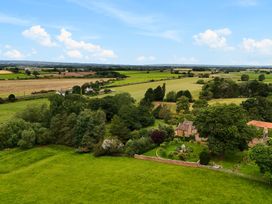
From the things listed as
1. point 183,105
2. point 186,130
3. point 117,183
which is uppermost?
point 183,105

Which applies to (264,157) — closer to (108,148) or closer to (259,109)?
(108,148)

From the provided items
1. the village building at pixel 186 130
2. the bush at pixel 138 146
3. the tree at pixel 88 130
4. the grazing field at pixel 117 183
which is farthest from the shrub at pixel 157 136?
the tree at pixel 88 130

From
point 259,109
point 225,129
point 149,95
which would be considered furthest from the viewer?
point 149,95

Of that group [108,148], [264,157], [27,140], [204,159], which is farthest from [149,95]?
[264,157]

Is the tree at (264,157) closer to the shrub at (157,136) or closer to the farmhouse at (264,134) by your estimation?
the farmhouse at (264,134)

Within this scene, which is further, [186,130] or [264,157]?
[186,130]

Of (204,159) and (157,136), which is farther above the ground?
(157,136)

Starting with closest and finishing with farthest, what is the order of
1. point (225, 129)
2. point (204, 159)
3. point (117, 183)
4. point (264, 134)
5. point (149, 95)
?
1. point (117, 183)
2. point (204, 159)
3. point (225, 129)
4. point (264, 134)
5. point (149, 95)

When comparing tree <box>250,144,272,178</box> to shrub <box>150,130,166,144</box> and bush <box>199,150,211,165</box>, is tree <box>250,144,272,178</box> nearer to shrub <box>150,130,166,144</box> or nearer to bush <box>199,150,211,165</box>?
bush <box>199,150,211,165</box>

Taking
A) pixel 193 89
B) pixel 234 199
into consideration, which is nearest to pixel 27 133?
pixel 234 199
